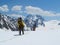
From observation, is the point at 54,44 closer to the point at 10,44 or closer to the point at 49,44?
the point at 49,44

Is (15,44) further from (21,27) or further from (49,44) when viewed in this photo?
(21,27)

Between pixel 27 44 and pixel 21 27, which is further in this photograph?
pixel 21 27

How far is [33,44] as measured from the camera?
10375 millimetres

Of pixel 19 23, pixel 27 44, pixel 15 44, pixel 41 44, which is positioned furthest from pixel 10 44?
pixel 19 23

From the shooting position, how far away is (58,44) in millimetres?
10258

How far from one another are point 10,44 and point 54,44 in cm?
259

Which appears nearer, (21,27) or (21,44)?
(21,44)

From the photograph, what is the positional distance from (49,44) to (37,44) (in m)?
0.70

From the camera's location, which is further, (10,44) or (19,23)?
(19,23)

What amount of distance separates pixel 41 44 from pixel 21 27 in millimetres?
8012

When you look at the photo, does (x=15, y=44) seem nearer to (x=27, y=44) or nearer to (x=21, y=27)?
(x=27, y=44)

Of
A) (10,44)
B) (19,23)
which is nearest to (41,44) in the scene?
(10,44)

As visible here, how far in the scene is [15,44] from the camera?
34.3ft

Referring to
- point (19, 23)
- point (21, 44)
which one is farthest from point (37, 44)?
point (19, 23)
